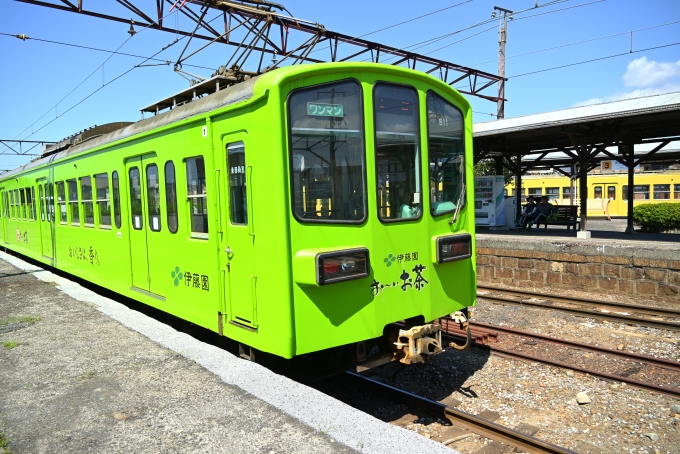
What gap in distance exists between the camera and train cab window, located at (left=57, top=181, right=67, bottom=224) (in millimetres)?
9574

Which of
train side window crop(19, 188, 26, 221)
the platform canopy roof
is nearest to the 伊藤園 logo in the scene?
train side window crop(19, 188, 26, 221)

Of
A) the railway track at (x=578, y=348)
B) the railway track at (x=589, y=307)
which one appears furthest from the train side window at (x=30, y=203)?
the railway track at (x=578, y=348)

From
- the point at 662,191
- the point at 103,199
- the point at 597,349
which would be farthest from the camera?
the point at 662,191

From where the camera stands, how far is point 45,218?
36.8 feet

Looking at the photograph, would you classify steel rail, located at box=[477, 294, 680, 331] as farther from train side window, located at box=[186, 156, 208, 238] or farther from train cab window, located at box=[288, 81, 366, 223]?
train side window, located at box=[186, 156, 208, 238]

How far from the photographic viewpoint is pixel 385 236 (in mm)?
4359

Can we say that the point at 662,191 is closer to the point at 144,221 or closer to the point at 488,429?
the point at 488,429

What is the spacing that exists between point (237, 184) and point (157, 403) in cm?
181

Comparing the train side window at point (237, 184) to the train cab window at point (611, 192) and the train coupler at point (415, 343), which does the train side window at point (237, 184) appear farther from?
the train cab window at point (611, 192)

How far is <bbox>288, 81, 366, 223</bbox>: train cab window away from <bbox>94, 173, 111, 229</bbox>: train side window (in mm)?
4232

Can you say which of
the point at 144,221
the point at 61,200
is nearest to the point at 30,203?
the point at 61,200

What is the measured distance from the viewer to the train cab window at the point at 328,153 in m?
4.01

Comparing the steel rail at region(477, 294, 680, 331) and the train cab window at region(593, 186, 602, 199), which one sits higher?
the train cab window at region(593, 186, 602, 199)

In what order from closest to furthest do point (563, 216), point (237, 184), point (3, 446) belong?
1. point (3, 446)
2. point (237, 184)
3. point (563, 216)
